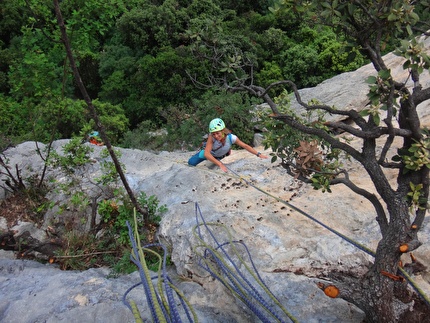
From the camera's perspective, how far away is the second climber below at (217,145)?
5461 millimetres

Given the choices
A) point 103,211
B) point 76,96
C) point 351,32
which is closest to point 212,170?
point 103,211

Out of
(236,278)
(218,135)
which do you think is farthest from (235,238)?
(218,135)

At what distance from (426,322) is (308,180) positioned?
3.70 feet

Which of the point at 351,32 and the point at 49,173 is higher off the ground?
the point at 351,32

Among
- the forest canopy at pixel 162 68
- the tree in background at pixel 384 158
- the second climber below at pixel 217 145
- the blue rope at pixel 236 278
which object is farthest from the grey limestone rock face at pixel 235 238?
the forest canopy at pixel 162 68

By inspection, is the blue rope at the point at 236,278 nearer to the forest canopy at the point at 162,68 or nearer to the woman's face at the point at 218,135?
the woman's face at the point at 218,135

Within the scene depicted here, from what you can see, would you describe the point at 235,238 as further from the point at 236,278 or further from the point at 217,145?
the point at 217,145

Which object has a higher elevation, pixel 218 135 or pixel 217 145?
pixel 218 135

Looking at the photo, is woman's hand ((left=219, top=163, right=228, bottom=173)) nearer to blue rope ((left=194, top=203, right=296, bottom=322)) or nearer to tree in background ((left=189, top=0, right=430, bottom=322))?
blue rope ((left=194, top=203, right=296, bottom=322))

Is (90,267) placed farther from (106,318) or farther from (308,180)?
(308,180)

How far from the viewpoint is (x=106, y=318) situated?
9.23 feet

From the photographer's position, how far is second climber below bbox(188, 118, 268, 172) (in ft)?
17.9

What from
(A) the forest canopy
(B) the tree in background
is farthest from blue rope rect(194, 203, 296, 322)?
(A) the forest canopy

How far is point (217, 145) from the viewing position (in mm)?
5719
